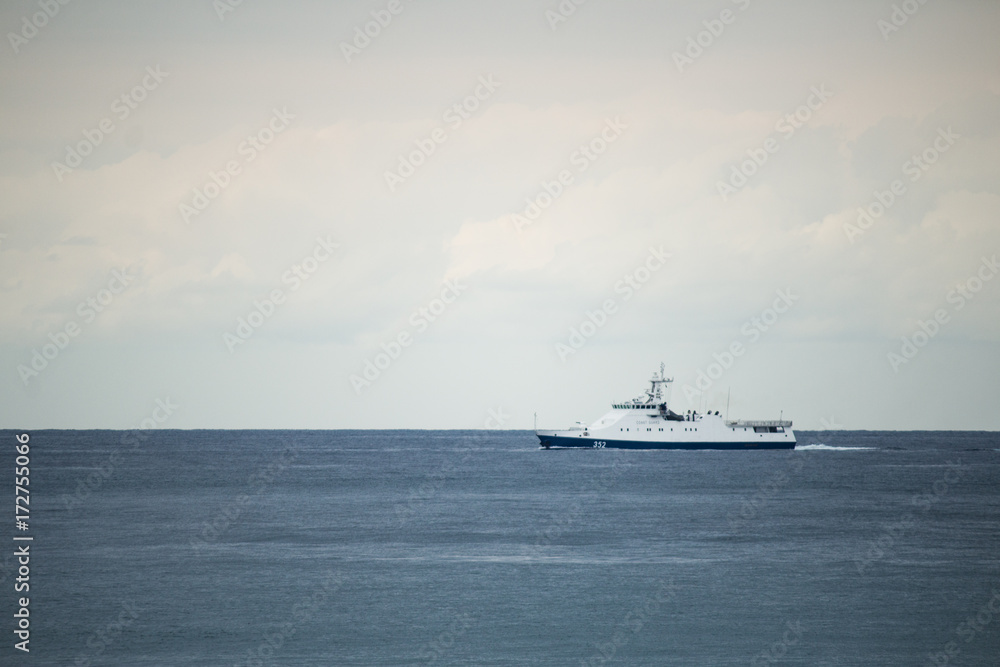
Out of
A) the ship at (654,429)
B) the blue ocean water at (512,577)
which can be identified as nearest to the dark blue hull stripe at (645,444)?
the ship at (654,429)

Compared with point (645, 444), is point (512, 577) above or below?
below

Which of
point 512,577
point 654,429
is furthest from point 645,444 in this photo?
point 512,577

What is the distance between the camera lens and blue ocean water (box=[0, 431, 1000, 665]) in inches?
1298

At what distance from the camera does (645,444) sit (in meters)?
133

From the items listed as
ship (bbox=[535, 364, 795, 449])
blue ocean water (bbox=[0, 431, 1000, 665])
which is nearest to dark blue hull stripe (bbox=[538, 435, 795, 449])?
ship (bbox=[535, 364, 795, 449])

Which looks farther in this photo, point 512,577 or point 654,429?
point 654,429

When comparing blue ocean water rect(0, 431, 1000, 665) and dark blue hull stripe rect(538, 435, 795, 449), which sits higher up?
dark blue hull stripe rect(538, 435, 795, 449)

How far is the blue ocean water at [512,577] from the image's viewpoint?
32969 millimetres

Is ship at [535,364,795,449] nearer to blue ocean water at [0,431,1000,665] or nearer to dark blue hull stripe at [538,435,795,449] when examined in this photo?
dark blue hull stripe at [538,435,795,449]

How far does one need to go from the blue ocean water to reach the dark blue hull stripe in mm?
48374

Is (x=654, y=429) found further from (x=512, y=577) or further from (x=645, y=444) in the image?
(x=512, y=577)

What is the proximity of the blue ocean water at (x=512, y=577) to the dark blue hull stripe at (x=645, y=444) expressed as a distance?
48374 mm

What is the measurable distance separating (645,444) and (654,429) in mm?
2397

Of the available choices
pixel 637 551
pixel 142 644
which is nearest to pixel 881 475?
pixel 637 551
